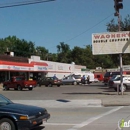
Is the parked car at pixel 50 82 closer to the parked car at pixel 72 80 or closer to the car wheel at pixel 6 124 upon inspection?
the parked car at pixel 72 80

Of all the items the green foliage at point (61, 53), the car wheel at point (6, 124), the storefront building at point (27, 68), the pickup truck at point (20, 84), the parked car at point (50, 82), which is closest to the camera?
the car wheel at point (6, 124)

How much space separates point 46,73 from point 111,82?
35.2 meters

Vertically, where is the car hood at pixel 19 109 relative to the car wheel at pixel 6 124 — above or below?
above

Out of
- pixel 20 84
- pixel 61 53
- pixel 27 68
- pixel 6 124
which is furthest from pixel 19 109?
pixel 61 53

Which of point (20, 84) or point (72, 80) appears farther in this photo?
point (72, 80)

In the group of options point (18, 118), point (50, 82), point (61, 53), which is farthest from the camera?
point (61, 53)

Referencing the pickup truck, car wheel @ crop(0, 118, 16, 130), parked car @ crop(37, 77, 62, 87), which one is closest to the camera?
car wheel @ crop(0, 118, 16, 130)

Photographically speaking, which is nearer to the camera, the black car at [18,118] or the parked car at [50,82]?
the black car at [18,118]

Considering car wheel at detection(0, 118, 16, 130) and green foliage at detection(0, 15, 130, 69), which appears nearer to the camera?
car wheel at detection(0, 118, 16, 130)

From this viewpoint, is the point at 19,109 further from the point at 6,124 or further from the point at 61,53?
the point at 61,53

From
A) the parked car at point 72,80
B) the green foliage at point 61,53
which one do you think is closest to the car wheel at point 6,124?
the parked car at point 72,80

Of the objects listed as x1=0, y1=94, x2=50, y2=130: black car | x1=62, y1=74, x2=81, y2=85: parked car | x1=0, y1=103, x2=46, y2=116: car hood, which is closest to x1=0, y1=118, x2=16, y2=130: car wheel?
x1=0, y1=94, x2=50, y2=130: black car

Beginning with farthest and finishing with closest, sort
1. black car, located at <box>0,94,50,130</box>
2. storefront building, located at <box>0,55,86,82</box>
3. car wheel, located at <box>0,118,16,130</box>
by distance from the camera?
storefront building, located at <box>0,55,86,82</box>
car wheel, located at <box>0,118,16,130</box>
black car, located at <box>0,94,50,130</box>

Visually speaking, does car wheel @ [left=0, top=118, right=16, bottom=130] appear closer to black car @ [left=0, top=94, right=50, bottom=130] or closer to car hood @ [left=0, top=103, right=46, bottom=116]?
black car @ [left=0, top=94, right=50, bottom=130]
